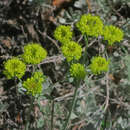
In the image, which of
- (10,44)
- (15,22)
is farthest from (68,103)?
(15,22)

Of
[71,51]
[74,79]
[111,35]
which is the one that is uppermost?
[111,35]

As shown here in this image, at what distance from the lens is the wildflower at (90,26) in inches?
95.0

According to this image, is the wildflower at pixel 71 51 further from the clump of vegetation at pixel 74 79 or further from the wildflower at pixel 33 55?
the wildflower at pixel 33 55

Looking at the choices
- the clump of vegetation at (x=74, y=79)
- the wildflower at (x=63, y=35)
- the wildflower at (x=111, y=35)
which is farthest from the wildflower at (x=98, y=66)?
the wildflower at (x=63, y=35)

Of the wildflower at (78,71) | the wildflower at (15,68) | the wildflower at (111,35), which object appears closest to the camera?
the wildflower at (78,71)

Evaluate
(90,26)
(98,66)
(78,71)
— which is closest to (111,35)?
(90,26)

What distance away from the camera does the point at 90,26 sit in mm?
2430

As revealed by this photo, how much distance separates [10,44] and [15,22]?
393mm

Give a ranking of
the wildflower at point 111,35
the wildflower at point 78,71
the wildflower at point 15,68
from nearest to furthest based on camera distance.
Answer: the wildflower at point 78,71 → the wildflower at point 15,68 → the wildflower at point 111,35

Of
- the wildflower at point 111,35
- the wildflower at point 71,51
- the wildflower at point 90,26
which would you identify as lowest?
the wildflower at point 71,51

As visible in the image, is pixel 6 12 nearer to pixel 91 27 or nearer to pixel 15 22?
pixel 15 22

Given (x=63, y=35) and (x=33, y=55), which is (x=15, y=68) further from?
(x=63, y=35)

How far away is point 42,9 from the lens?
4102 millimetres

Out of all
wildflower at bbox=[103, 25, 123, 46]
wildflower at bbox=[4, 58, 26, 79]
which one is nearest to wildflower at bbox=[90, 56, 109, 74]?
wildflower at bbox=[103, 25, 123, 46]
